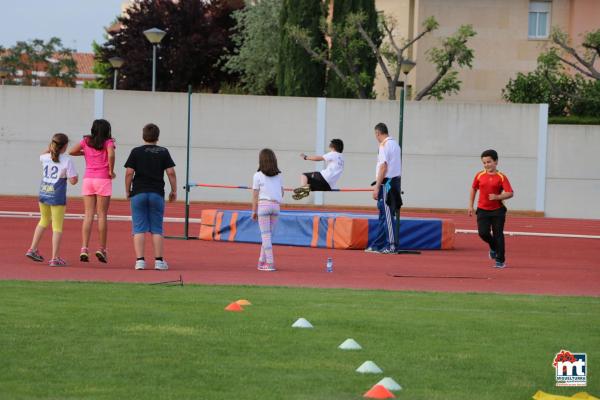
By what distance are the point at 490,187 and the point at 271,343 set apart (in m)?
9.15

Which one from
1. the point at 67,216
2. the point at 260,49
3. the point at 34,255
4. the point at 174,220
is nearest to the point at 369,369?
the point at 34,255

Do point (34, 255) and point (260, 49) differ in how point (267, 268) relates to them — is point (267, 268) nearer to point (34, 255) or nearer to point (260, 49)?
point (34, 255)

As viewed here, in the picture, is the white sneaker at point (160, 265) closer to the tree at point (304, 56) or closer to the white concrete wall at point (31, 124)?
the white concrete wall at point (31, 124)

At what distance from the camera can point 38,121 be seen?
121ft

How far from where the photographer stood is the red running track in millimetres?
14562

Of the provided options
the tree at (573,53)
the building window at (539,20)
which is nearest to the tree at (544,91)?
the tree at (573,53)

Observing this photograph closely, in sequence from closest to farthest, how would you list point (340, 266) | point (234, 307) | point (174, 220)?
point (234, 307)
point (340, 266)
point (174, 220)

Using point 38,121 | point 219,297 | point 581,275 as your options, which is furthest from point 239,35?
point 219,297

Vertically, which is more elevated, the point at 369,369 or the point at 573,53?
the point at 573,53

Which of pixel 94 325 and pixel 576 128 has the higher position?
pixel 576 128

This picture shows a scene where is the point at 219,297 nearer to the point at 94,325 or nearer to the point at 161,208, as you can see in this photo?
the point at 94,325

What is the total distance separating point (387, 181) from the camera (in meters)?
19.2

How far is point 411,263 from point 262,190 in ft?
11.1

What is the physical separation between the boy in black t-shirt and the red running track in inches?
21.1
